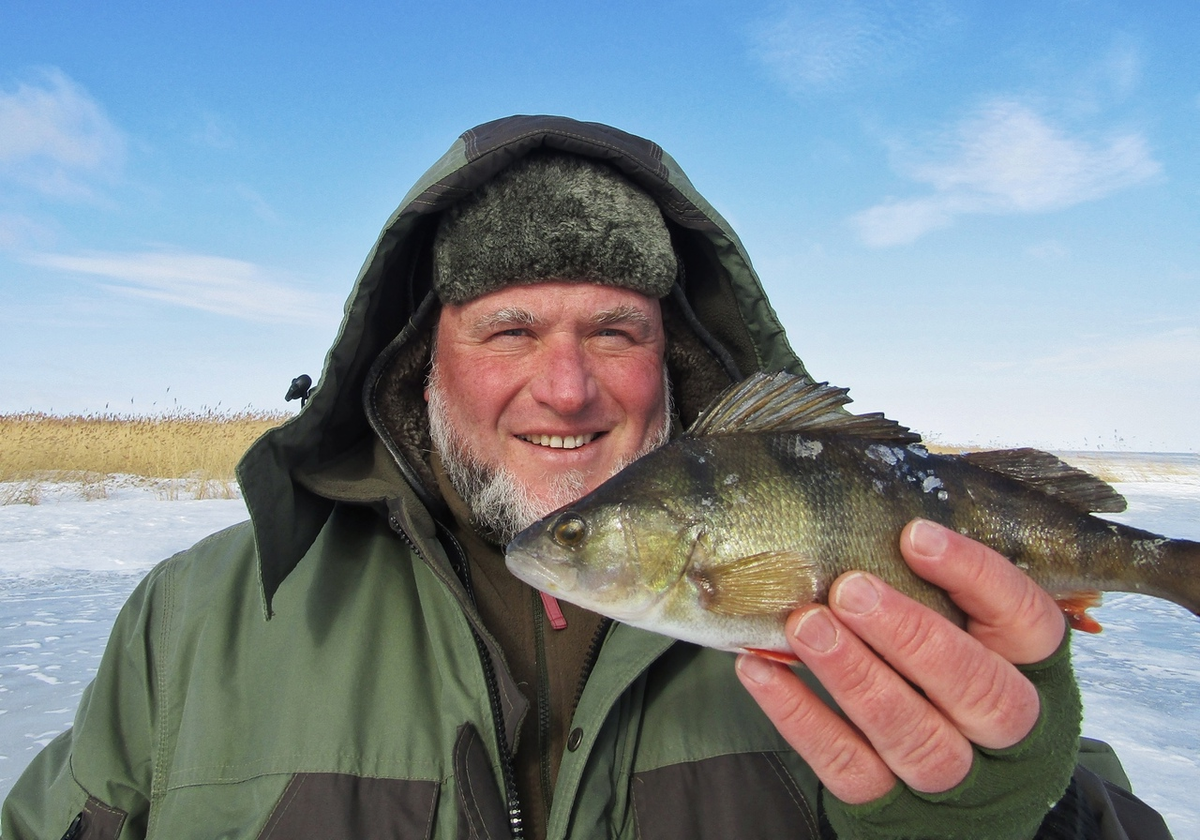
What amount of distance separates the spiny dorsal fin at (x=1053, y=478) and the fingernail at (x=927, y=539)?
40 centimetres

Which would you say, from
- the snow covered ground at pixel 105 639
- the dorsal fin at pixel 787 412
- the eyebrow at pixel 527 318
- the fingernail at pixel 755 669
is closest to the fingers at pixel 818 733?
the fingernail at pixel 755 669

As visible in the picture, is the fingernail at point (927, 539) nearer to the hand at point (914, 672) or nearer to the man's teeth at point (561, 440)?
the hand at point (914, 672)

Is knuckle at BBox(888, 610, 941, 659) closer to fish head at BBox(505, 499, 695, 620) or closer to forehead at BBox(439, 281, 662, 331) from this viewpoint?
fish head at BBox(505, 499, 695, 620)

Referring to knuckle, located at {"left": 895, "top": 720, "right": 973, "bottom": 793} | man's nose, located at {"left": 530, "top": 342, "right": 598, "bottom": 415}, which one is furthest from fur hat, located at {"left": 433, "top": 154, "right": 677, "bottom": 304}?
knuckle, located at {"left": 895, "top": 720, "right": 973, "bottom": 793}

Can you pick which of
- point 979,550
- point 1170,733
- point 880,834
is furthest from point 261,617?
point 1170,733

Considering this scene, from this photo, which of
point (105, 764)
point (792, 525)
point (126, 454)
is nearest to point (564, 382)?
point (792, 525)

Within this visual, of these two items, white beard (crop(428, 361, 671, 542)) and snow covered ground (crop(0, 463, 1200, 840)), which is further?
snow covered ground (crop(0, 463, 1200, 840))

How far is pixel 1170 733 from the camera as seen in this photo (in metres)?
3.39

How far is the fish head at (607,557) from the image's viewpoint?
1.57 meters

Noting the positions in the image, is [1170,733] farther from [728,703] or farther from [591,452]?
[591,452]

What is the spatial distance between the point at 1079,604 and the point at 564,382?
4.77ft

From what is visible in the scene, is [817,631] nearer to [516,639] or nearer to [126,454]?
[516,639]

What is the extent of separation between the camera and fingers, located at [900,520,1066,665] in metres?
1.46

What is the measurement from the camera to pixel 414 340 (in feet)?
8.96
